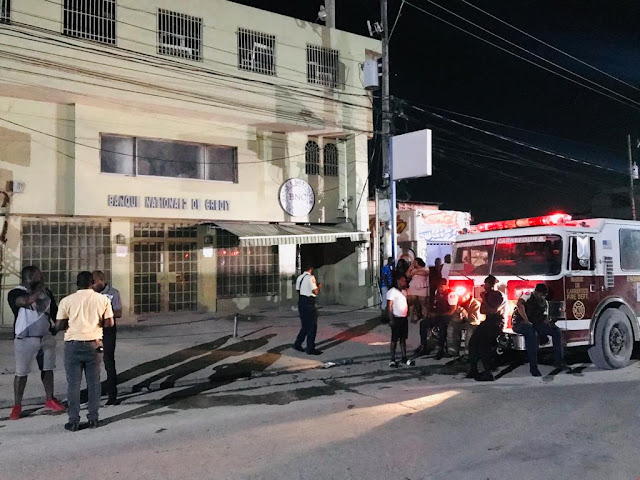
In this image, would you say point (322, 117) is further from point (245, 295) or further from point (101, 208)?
point (101, 208)

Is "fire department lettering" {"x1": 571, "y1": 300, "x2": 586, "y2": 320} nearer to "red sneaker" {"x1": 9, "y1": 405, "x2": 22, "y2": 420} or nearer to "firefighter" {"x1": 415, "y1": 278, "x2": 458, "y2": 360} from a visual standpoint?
"firefighter" {"x1": 415, "y1": 278, "x2": 458, "y2": 360}

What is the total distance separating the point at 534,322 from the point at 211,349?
19.5 feet

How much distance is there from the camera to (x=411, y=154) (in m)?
14.5

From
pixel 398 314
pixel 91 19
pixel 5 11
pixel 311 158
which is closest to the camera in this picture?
pixel 398 314

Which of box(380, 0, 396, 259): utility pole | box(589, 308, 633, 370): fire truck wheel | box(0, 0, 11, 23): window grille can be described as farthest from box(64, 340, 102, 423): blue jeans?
box(0, 0, 11, 23): window grille

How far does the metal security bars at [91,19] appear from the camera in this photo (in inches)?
539

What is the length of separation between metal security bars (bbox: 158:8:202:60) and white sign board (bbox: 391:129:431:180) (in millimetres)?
5843

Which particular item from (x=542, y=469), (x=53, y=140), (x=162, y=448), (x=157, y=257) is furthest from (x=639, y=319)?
(x=53, y=140)

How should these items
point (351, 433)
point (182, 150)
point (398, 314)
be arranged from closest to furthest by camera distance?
1. point (351, 433)
2. point (398, 314)
3. point (182, 150)

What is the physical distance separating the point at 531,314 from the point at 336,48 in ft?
39.6

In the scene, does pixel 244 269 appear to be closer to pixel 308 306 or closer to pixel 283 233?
pixel 283 233

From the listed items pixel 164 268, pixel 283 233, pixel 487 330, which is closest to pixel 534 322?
pixel 487 330

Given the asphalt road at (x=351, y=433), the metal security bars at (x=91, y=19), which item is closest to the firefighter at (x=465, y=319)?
the asphalt road at (x=351, y=433)

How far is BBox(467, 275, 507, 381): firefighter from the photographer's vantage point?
849 centimetres
